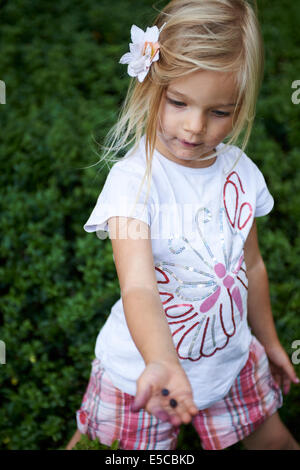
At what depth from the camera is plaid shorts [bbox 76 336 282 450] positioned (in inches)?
69.3

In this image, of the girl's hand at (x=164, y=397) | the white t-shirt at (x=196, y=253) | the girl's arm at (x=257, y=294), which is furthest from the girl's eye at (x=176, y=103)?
the girl's hand at (x=164, y=397)

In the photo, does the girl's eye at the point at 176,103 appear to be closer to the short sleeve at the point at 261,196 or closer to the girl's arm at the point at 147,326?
the girl's arm at the point at 147,326

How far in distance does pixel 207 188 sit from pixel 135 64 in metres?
0.40

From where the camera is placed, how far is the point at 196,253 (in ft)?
5.03

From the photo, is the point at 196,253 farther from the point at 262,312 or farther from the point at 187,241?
the point at 262,312

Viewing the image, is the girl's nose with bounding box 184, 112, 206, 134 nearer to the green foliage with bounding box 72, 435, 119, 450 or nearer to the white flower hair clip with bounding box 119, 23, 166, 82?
the white flower hair clip with bounding box 119, 23, 166, 82

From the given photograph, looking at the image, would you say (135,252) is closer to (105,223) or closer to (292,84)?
(105,223)

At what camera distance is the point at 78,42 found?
185 inches

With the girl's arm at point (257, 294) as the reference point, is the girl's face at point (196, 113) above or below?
above

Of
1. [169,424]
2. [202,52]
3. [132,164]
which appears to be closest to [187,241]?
[132,164]

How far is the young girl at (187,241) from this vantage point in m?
1.32

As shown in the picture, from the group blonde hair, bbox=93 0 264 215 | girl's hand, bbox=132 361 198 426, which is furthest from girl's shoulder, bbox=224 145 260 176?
girl's hand, bbox=132 361 198 426
